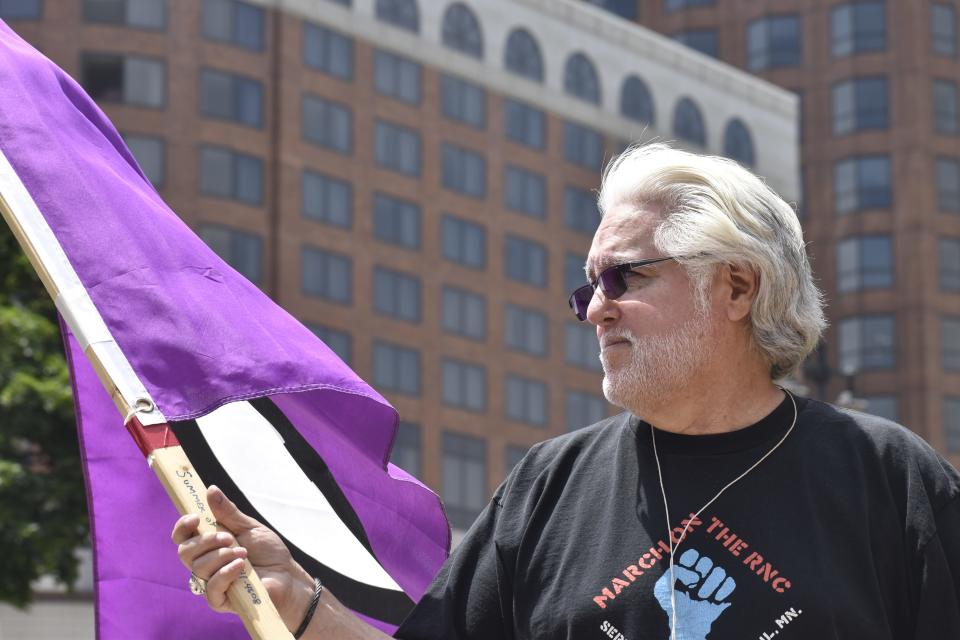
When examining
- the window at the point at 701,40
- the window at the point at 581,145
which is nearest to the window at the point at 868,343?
the window at the point at 701,40

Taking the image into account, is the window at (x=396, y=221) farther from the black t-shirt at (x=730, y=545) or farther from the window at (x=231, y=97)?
the black t-shirt at (x=730, y=545)

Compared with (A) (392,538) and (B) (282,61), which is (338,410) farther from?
(B) (282,61)

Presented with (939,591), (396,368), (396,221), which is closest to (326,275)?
(396,221)

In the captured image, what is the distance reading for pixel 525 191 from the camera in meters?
58.8

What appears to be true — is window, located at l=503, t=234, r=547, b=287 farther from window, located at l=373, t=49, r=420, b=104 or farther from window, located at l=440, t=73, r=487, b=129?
window, located at l=373, t=49, r=420, b=104

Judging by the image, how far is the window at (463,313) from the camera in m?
56.1

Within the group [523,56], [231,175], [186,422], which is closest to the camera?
[186,422]

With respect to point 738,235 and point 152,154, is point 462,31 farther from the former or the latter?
point 738,235

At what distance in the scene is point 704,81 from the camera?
64.1 metres

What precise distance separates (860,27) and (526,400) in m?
25.0

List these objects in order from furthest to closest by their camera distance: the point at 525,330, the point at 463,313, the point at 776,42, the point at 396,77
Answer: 1. the point at 776,42
2. the point at 525,330
3. the point at 463,313
4. the point at 396,77

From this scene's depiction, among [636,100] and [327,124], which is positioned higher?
[636,100]

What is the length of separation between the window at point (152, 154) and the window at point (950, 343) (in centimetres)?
3330

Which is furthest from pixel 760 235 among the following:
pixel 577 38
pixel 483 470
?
pixel 577 38
